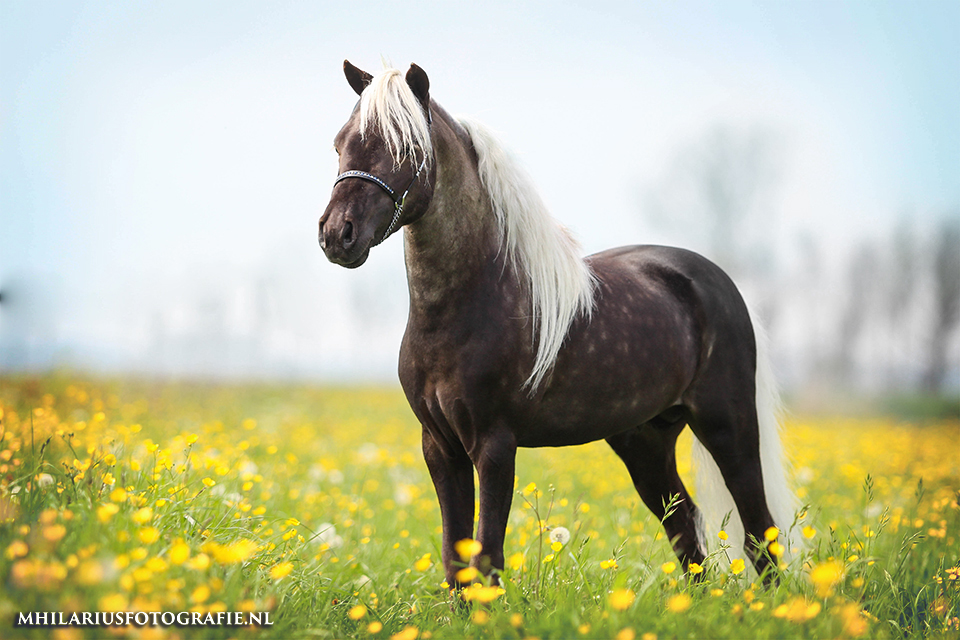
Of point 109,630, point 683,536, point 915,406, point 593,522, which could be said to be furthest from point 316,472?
point 915,406

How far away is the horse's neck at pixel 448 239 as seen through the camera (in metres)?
2.83

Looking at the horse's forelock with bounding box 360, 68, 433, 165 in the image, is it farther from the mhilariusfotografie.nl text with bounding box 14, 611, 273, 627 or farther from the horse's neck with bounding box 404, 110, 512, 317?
the mhilariusfotografie.nl text with bounding box 14, 611, 273, 627

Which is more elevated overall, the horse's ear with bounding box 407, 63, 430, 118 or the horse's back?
the horse's ear with bounding box 407, 63, 430, 118

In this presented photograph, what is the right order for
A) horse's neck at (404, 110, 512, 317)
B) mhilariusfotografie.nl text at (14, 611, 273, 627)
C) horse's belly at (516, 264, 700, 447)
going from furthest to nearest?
horse's belly at (516, 264, 700, 447)
horse's neck at (404, 110, 512, 317)
mhilariusfotografie.nl text at (14, 611, 273, 627)

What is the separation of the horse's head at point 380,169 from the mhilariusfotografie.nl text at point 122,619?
1275 mm

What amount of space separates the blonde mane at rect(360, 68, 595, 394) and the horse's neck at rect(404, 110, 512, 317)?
111mm

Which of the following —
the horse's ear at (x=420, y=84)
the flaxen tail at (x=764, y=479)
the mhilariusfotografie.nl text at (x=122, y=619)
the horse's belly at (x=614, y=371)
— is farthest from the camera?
the flaxen tail at (x=764, y=479)

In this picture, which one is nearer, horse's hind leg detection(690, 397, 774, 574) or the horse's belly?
the horse's belly

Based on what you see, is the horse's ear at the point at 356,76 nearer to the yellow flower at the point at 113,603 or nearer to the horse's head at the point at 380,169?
the horse's head at the point at 380,169

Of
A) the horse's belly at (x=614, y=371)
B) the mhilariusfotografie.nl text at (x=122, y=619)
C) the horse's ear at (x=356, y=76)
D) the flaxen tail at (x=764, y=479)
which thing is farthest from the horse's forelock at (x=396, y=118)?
the flaxen tail at (x=764, y=479)

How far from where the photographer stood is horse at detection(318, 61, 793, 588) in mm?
2648

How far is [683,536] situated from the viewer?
3867mm

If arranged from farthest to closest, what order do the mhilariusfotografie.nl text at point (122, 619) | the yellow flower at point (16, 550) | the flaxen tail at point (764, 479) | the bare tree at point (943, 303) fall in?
the bare tree at point (943, 303)
the flaxen tail at point (764, 479)
the yellow flower at point (16, 550)
the mhilariusfotografie.nl text at point (122, 619)

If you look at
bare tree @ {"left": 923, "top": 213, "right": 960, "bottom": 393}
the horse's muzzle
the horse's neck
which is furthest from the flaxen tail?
bare tree @ {"left": 923, "top": 213, "right": 960, "bottom": 393}
